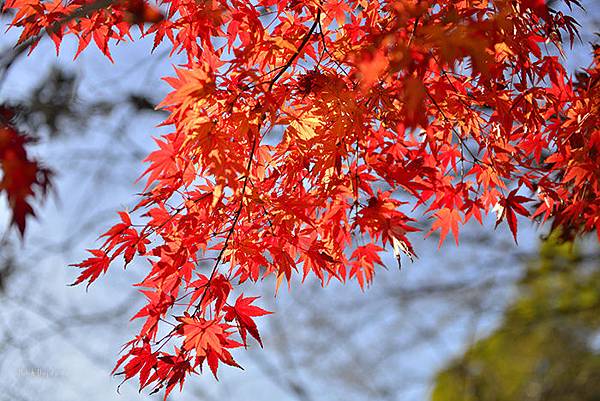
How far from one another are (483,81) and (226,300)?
40.3 inches

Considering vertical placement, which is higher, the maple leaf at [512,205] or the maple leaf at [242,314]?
the maple leaf at [512,205]

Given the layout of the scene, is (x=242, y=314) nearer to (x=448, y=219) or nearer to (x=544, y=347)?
(x=448, y=219)

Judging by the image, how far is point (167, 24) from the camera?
2.02 m

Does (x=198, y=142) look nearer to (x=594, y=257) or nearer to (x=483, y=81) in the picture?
(x=483, y=81)

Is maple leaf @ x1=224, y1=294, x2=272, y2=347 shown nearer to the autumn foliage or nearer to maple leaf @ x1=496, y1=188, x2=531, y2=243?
the autumn foliage

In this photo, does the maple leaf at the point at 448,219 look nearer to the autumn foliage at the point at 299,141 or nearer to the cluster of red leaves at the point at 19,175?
the autumn foliage at the point at 299,141

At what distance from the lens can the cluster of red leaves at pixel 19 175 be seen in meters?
1.18

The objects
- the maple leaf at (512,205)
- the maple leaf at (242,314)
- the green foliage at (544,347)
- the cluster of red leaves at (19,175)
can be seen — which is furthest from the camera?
the green foliage at (544,347)

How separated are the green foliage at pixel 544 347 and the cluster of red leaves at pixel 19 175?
20.1ft

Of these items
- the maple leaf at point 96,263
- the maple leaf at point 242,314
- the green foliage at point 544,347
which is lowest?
the maple leaf at point 242,314

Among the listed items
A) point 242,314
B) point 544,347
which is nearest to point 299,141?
point 242,314

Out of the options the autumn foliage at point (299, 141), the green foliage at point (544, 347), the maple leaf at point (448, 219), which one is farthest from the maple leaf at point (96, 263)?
the green foliage at point (544, 347)

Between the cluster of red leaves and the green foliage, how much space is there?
614 centimetres

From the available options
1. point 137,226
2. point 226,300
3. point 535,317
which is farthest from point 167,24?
point 535,317
